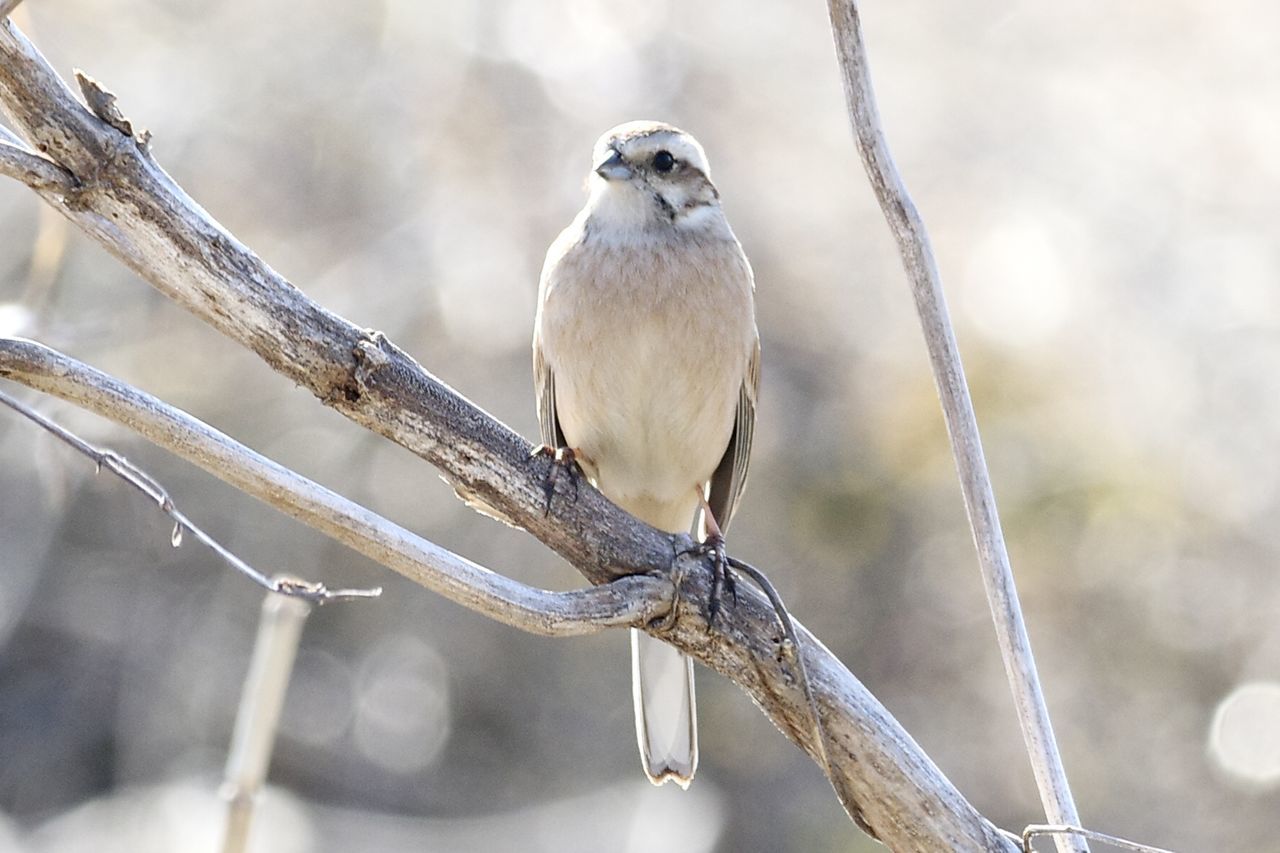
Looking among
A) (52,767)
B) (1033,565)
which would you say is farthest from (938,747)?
(52,767)

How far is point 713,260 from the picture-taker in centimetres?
381

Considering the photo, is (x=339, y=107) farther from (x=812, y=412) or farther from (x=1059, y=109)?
(x=1059, y=109)

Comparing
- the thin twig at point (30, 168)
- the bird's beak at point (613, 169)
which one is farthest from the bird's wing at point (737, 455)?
the thin twig at point (30, 168)

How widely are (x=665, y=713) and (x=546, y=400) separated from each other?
103 centimetres

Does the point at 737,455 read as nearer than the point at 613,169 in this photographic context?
No

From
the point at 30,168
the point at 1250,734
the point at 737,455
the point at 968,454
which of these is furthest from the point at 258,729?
the point at 1250,734

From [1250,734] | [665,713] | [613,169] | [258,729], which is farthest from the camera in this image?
[1250,734]

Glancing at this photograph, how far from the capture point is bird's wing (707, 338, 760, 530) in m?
4.06

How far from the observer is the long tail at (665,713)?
10.4 ft

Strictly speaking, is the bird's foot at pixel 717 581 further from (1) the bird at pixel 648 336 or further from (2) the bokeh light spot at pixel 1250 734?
(2) the bokeh light spot at pixel 1250 734

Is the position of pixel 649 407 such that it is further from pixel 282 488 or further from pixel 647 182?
pixel 282 488

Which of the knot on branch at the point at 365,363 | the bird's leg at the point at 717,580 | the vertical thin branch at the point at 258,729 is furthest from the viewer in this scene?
the vertical thin branch at the point at 258,729

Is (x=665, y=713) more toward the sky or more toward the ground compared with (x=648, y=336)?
more toward the ground

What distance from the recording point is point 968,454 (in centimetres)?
222
